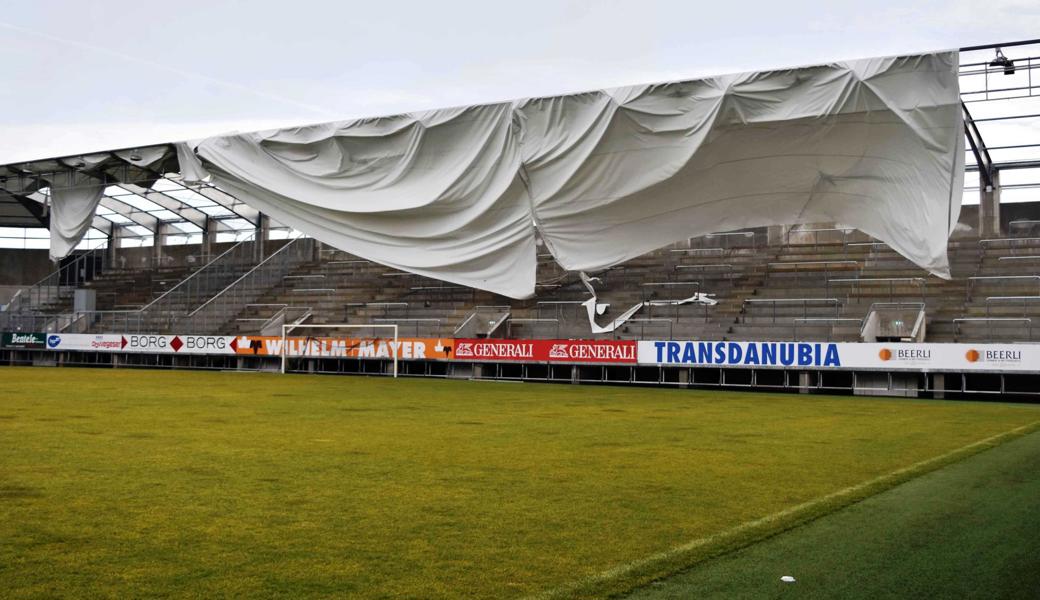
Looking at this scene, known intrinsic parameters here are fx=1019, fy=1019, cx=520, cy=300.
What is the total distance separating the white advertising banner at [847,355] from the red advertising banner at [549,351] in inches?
28.2

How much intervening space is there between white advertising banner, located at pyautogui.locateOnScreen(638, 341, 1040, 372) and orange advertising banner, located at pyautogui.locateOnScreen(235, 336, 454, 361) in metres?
7.07

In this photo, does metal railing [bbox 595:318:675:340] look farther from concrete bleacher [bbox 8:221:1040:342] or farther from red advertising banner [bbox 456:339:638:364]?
red advertising banner [bbox 456:339:638:364]

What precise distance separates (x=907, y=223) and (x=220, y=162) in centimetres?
2059

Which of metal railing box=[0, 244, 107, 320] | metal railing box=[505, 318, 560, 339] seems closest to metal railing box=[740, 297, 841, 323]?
metal railing box=[505, 318, 560, 339]

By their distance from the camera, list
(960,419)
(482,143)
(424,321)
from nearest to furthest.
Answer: (960,419) < (482,143) < (424,321)

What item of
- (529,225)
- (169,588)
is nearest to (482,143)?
(529,225)

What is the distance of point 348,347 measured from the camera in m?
33.9

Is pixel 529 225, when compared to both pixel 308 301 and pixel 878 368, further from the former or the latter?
pixel 308 301

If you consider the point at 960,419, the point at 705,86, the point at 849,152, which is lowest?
the point at 960,419

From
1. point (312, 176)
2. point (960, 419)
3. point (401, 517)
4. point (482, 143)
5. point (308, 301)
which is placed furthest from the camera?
point (308, 301)

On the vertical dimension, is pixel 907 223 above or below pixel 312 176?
below

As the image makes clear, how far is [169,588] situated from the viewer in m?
4.73

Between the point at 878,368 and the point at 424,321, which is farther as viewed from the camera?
the point at 424,321

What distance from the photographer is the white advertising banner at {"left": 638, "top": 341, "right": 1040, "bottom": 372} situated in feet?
79.8
